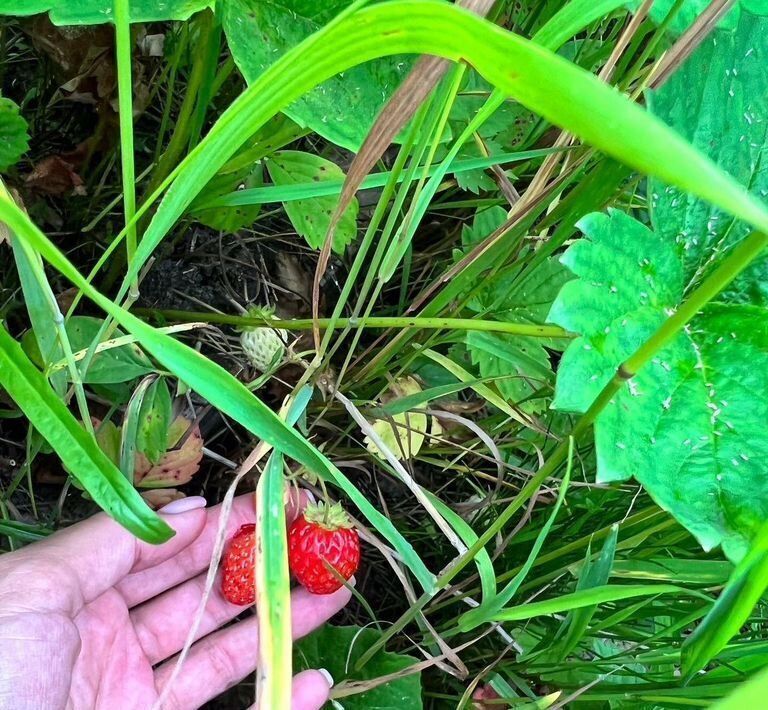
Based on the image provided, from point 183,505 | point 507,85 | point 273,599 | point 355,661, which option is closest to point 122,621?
point 183,505

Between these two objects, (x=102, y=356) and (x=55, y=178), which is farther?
(x=55, y=178)

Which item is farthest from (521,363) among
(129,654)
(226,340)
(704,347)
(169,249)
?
(129,654)

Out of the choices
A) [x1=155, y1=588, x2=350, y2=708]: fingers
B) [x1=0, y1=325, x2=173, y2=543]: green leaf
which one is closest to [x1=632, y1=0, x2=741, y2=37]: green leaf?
[x1=0, y1=325, x2=173, y2=543]: green leaf

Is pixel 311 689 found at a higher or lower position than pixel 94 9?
lower

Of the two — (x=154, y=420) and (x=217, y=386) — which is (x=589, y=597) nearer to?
(x=217, y=386)

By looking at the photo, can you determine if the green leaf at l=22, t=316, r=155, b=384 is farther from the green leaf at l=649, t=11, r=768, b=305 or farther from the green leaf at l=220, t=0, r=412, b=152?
the green leaf at l=649, t=11, r=768, b=305

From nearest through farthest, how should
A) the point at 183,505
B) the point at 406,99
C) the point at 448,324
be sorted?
the point at 406,99 → the point at 448,324 → the point at 183,505

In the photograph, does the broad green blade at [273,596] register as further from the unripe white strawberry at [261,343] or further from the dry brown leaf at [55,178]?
the dry brown leaf at [55,178]
